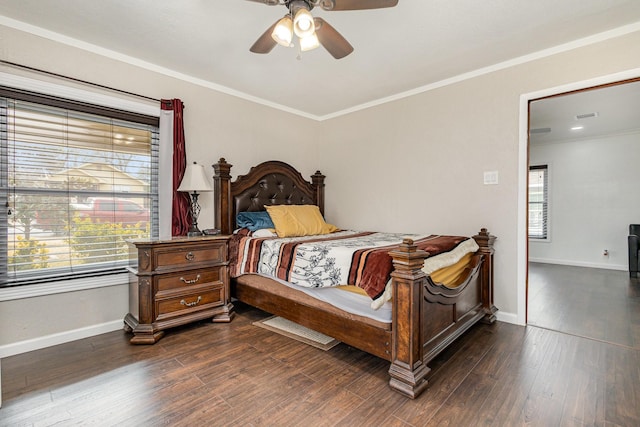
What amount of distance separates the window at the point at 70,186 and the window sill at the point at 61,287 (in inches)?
1.9

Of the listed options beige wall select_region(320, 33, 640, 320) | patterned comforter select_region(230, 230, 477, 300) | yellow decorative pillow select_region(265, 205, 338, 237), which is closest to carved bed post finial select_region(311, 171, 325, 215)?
beige wall select_region(320, 33, 640, 320)

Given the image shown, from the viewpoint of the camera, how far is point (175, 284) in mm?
2650

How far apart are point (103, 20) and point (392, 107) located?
116 inches

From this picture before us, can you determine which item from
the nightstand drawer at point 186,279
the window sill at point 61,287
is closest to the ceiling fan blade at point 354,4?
the nightstand drawer at point 186,279

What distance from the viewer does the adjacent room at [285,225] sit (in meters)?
1.80

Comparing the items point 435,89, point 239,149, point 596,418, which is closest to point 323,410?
point 596,418

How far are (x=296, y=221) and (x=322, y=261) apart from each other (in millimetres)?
1253

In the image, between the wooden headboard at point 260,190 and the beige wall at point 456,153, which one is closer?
the beige wall at point 456,153

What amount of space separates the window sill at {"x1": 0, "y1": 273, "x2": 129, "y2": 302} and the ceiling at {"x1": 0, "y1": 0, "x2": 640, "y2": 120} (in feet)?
6.56

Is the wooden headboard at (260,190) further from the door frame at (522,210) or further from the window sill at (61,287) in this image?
the door frame at (522,210)

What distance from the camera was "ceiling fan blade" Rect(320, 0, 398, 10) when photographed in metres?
1.65

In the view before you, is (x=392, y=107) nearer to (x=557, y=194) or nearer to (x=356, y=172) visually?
(x=356, y=172)

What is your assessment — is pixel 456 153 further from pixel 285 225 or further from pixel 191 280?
pixel 191 280

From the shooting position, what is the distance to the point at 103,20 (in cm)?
227
